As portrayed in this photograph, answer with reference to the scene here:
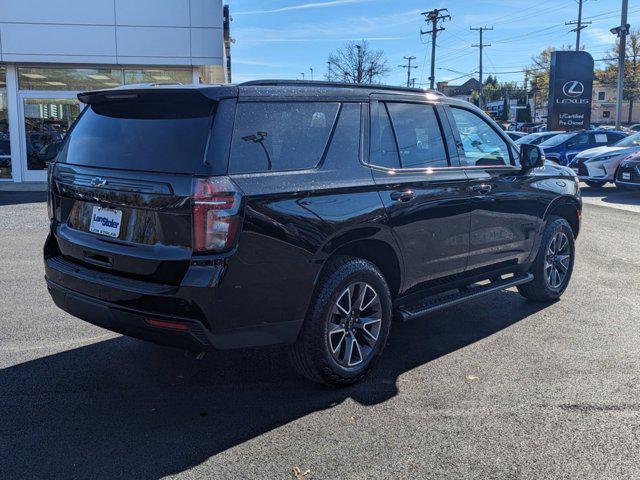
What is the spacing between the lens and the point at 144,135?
3.69 meters

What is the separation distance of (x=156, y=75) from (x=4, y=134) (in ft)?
15.8

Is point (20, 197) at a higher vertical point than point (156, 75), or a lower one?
lower

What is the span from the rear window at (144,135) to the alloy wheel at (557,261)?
157 inches

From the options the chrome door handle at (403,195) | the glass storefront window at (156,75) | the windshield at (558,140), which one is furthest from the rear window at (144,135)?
the windshield at (558,140)

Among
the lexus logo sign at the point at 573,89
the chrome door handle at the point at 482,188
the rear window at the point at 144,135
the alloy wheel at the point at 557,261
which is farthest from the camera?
the lexus logo sign at the point at 573,89

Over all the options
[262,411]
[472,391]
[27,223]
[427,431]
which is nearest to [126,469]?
[262,411]

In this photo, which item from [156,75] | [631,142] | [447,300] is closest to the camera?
[447,300]

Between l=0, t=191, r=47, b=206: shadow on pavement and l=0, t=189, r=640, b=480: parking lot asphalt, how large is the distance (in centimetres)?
913

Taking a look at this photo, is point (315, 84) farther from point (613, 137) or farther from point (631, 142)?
point (613, 137)

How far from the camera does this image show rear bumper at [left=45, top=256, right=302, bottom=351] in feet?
11.0

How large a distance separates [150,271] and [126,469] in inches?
41.1

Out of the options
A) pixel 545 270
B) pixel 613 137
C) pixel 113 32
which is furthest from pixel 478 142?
pixel 613 137

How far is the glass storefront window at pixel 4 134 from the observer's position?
59.0 ft

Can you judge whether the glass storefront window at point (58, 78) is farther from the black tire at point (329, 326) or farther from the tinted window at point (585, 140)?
the black tire at point (329, 326)
